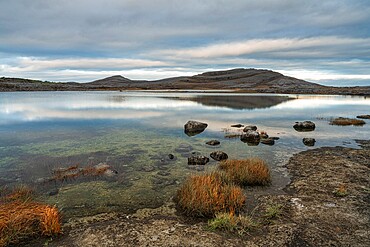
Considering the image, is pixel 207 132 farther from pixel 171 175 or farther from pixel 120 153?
pixel 171 175

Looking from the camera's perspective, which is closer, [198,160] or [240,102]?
[198,160]

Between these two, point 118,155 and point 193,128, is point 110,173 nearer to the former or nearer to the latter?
point 118,155

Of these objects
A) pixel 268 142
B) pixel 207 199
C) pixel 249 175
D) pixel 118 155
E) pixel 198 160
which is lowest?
pixel 118 155

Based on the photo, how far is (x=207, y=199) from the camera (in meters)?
8.80

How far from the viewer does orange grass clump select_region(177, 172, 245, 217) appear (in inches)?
341

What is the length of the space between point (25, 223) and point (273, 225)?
7.05m

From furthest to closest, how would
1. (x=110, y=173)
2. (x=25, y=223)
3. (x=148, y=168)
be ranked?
(x=148, y=168) < (x=110, y=173) < (x=25, y=223)

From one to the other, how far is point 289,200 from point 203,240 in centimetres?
428

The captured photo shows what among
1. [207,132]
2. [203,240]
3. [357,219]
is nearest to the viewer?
[203,240]

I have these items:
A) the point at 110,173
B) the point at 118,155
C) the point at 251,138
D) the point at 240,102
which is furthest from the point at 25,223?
the point at 240,102

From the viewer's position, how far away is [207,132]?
25.3m

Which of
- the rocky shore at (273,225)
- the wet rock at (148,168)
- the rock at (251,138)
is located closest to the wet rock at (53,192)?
the rocky shore at (273,225)

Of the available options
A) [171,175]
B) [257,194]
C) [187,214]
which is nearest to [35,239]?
[187,214]

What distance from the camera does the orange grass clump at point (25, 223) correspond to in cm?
698
